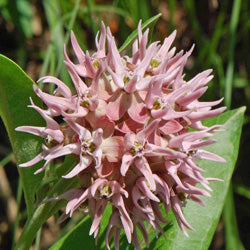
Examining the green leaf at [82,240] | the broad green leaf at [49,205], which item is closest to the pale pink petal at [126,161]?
the broad green leaf at [49,205]

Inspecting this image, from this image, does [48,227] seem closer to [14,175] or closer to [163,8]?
[14,175]

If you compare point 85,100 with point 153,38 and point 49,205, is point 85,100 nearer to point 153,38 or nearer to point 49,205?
point 49,205

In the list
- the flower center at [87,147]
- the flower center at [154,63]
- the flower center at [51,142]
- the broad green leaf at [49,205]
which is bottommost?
the broad green leaf at [49,205]

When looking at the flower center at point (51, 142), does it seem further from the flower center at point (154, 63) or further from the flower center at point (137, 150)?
the flower center at point (154, 63)

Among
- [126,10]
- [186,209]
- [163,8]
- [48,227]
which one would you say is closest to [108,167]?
[186,209]

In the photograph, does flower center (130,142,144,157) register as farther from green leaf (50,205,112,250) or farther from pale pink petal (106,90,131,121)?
green leaf (50,205,112,250)

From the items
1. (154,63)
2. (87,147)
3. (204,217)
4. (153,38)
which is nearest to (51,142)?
(87,147)

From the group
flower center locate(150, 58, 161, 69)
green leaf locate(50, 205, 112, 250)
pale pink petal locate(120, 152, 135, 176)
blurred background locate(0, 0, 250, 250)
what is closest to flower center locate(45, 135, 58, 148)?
pale pink petal locate(120, 152, 135, 176)
